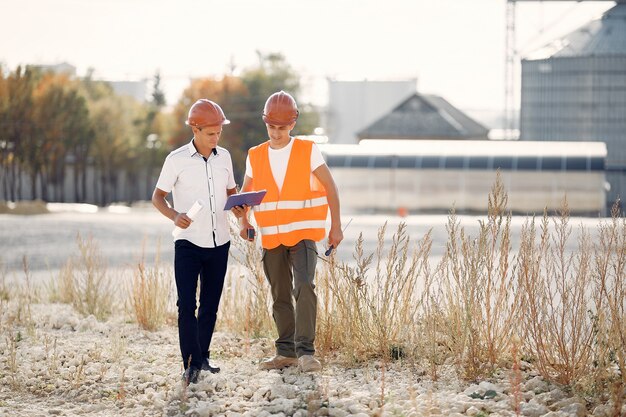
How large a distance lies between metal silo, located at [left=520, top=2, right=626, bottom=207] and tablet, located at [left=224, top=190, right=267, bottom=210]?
175ft

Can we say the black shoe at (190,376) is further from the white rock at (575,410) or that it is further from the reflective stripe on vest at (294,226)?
the white rock at (575,410)

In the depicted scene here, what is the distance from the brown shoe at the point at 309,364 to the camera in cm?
738

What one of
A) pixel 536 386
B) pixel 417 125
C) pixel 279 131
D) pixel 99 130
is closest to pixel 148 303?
pixel 279 131

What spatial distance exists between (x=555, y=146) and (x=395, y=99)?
149 ft

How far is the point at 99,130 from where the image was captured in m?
66.8

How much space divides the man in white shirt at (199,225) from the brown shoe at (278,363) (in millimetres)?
363

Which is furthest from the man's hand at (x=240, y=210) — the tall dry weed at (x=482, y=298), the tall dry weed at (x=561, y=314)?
the tall dry weed at (x=561, y=314)

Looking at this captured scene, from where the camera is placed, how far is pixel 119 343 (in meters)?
8.51

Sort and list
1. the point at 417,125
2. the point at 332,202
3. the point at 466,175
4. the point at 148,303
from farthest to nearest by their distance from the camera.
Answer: the point at 417,125 < the point at 466,175 < the point at 148,303 < the point at 332,202

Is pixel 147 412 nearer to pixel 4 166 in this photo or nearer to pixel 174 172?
pixel 174 172

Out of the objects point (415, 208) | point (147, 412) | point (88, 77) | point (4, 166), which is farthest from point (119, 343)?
point (88, 77)

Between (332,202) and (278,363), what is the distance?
3.93 ft

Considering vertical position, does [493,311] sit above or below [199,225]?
below

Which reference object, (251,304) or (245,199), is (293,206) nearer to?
(245,199)
